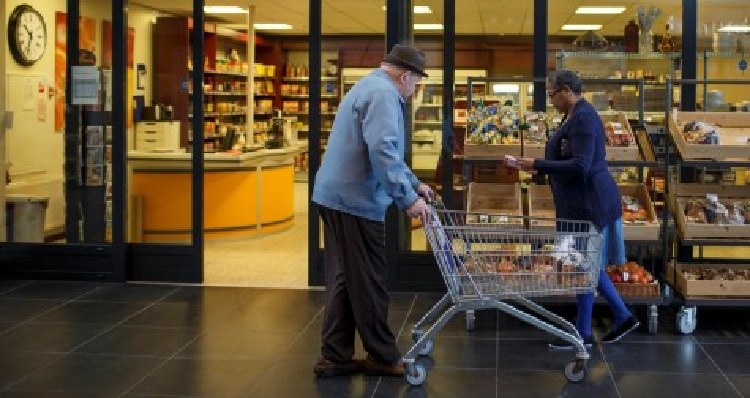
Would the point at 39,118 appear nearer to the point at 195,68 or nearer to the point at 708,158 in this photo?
the point at 195,68

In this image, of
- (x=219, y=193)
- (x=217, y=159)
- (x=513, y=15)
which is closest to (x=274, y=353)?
(x=513, y=15)

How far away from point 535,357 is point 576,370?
569 millimetres

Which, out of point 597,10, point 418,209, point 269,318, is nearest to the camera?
point 418,209

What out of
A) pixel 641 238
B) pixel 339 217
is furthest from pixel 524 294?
pixel 641 238

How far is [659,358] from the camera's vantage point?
588 cm

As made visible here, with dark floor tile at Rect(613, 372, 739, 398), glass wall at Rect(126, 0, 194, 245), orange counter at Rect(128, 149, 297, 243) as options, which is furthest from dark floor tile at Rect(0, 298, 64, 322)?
dark floor tile at Rect(613, 372, 739, 398)

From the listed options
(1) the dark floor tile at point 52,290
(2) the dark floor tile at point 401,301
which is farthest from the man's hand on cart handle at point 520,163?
(1) the dark floor tile at point 52,290

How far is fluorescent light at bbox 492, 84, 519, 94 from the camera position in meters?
7.51

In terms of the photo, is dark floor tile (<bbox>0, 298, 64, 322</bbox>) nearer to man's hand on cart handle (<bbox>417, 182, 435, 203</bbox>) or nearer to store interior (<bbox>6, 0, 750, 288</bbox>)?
store interior (<bbox>6, 0, 750, 288</bbox>)

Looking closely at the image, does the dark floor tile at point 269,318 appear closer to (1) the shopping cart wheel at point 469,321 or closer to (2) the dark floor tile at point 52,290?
(1) the shopping cart wheel at point 469,321

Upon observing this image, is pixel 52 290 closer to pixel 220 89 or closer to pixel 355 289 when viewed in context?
pixel 355 289

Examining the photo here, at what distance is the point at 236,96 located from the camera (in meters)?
17.0

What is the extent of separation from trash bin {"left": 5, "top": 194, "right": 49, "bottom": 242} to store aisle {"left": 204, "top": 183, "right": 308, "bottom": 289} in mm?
1443

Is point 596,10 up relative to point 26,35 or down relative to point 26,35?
up
